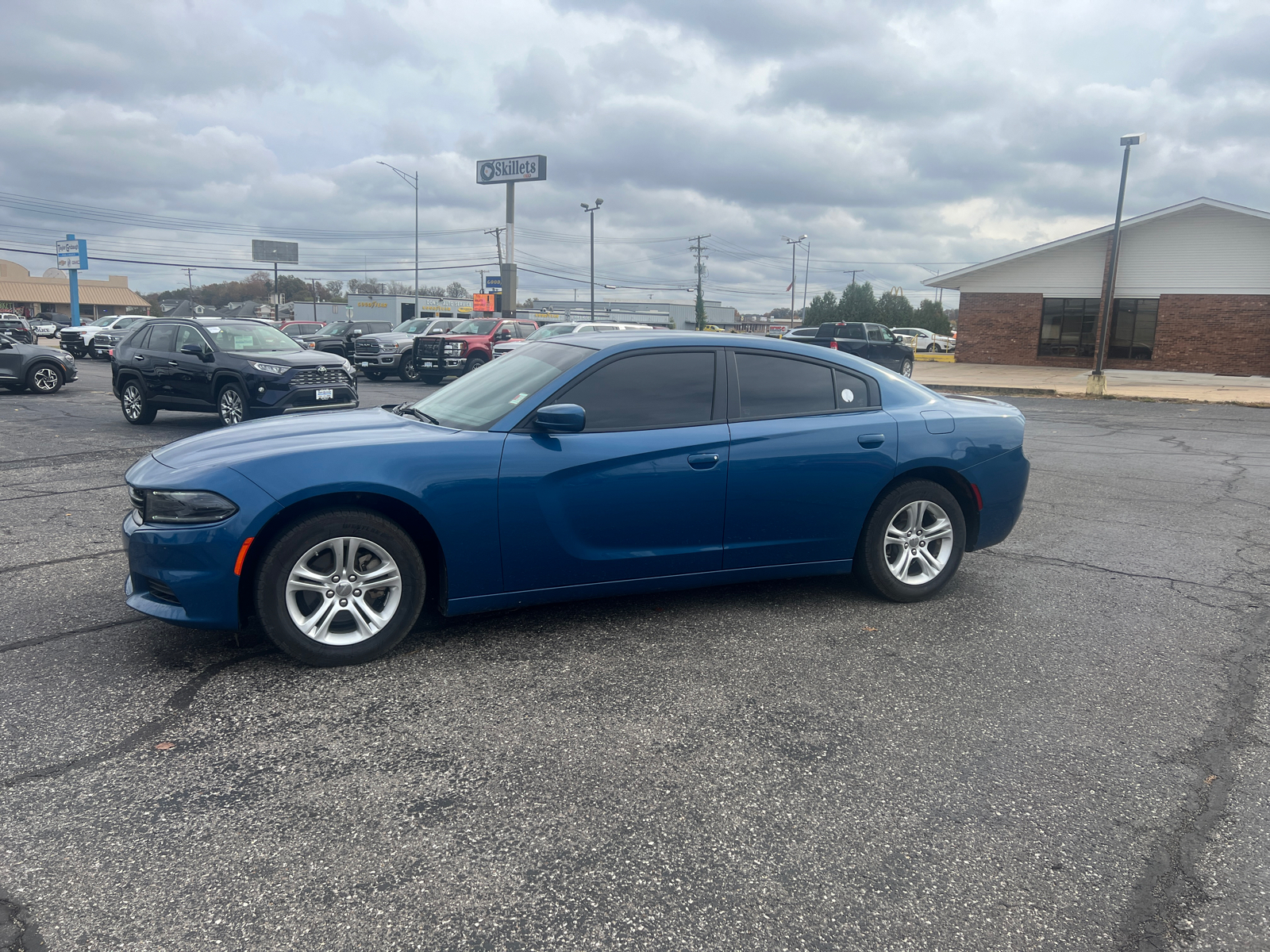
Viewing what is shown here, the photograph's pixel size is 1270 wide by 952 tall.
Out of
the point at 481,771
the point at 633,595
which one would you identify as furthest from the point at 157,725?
the point at 633,595

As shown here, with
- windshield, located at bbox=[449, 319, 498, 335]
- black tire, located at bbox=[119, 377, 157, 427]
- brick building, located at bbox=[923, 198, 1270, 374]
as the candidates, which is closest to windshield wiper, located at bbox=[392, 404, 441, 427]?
black tire, located at bbox=[119, 377, 157, 427]

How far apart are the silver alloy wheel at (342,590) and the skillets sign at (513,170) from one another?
186 feet

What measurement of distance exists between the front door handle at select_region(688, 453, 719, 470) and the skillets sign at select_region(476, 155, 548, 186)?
56295mm

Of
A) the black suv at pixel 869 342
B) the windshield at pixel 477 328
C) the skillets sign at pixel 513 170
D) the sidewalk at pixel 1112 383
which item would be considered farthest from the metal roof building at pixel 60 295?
the sidewalk at pixel 1112 383

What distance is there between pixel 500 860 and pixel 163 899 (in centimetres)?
92

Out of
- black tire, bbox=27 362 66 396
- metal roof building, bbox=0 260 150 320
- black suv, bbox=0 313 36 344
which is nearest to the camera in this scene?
black tire, bbox=27 362 66 396

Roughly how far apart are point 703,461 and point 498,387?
1.20 meters

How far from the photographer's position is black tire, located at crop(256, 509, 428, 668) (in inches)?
149

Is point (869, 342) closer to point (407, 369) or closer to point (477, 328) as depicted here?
point (477, 328)

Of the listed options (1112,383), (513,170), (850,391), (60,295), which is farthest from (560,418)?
(60,295)

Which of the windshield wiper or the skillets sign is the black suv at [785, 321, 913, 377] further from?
the skillets sign

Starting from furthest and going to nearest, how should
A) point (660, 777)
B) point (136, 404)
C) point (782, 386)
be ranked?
point (136, 404)
point (782, 386)
point (660, 777)

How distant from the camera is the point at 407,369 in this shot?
23.5m

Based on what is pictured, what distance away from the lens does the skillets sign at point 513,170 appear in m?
56.8
